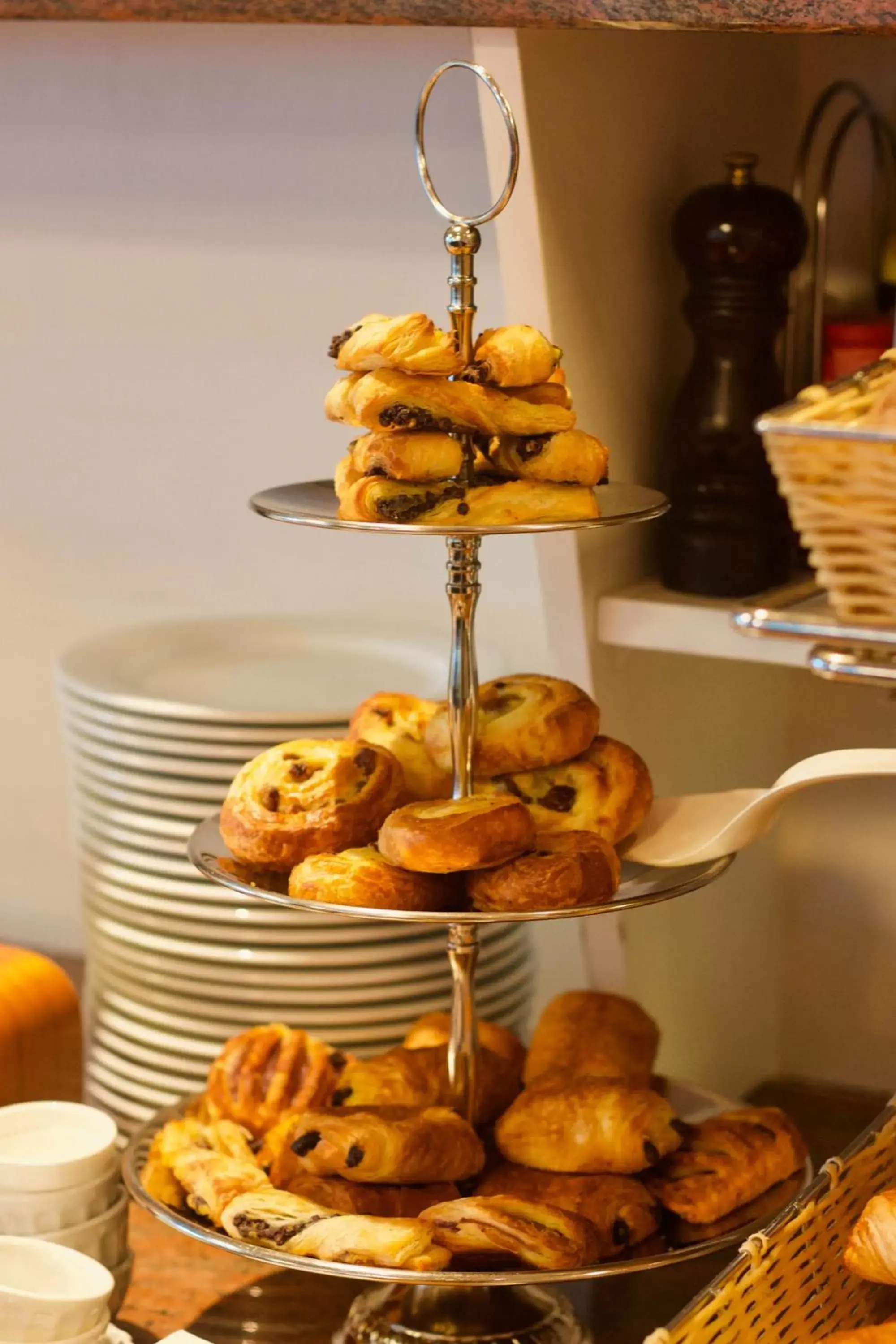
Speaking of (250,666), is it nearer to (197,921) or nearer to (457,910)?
(197,921)

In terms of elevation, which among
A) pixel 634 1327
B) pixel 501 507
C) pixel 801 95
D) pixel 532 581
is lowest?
pixel 634 1327

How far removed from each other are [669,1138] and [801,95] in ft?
1.94

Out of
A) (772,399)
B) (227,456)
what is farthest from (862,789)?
(227,456)

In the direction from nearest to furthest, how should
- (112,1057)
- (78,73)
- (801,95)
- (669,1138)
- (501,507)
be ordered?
(501,507) < (669,1138) < (801,95) < (112,1057) < (78,73)

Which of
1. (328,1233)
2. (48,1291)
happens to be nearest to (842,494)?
(328,1233)

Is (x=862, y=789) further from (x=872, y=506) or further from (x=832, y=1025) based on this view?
(x=872, y=506)

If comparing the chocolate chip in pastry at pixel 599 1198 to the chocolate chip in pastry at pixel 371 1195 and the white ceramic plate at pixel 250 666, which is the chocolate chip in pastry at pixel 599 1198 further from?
the white ceramic plate at pixel 250 666

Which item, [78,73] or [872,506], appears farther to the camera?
[78,73]

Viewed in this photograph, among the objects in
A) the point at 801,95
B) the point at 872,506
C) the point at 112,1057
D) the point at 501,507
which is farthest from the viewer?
the point at 112,1057

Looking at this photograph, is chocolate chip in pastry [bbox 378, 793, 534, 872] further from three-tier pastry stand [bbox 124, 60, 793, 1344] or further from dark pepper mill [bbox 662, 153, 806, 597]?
dark pepper mill [bbox 662, 153, 806, 597]

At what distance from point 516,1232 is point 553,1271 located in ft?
0.07

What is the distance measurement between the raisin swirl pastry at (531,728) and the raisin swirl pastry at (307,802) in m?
0.04

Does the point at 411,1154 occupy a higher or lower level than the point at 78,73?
lower

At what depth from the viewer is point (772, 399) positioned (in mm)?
950
